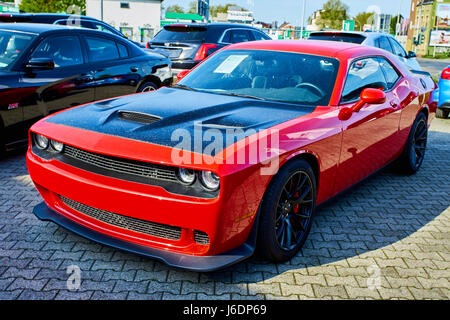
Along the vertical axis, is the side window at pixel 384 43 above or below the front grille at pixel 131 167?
above

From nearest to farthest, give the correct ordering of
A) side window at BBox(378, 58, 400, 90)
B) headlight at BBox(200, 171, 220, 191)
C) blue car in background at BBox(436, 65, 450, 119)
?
headlight at BBox(200, 171, 220, 191) < side window at BBox(378, 58, 400, 90) < blue car in background at BBox(436, 65, 450, 119)

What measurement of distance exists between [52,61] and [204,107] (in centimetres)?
A: 295

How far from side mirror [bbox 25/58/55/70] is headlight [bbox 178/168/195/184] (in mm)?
3549

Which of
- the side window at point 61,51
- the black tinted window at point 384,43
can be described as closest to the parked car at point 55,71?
the side window at point 61,51

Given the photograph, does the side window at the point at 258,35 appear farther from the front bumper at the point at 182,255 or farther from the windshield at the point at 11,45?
the front bumper at the point at 182,255

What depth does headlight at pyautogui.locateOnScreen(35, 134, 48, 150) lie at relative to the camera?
3.63 metres

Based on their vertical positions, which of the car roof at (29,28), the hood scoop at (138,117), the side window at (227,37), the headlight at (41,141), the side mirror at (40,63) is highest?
the car roof at (29,28)

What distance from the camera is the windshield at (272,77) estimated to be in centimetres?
413

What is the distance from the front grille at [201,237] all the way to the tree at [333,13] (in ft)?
321

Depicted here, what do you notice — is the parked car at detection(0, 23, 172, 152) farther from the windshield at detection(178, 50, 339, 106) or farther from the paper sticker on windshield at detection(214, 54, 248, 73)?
the paper sticker on windshield at detection(214, 54, 248, 73)

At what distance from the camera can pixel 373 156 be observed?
4.71m

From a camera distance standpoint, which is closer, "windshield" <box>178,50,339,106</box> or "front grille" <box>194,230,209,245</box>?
"front grille" <box>194,230,209,245</box>

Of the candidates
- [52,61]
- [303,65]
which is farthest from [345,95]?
[52,61]

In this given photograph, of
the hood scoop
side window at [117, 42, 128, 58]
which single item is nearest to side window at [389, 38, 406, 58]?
side window at [117, 42, 128, 58]
